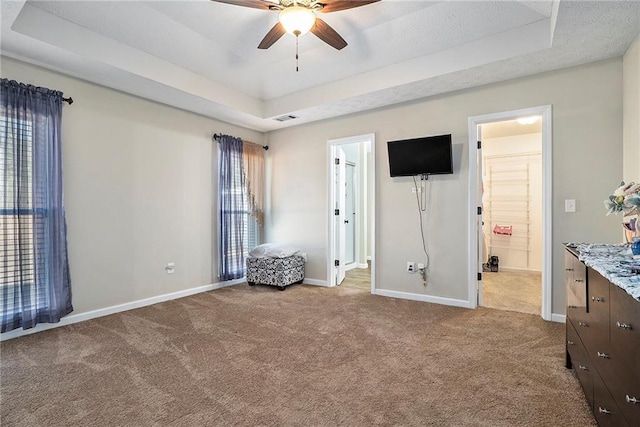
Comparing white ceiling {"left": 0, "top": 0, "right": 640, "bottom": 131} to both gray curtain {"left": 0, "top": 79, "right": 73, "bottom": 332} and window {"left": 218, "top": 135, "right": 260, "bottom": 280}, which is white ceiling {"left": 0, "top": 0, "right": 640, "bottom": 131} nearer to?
gray curtain {"left": 0, "top": 79, "right": 73, "bottom": 332}

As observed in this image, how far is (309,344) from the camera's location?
2703 mm

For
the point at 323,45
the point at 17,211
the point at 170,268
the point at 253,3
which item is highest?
the point at 323,45

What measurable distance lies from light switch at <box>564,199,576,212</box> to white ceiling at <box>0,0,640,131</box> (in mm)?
1307

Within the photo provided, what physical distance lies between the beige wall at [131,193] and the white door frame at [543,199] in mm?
3383

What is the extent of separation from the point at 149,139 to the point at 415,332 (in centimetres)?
364

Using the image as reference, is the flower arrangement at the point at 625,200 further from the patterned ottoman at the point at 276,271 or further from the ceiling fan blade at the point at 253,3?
the patterned ottoman at the point at 276,271

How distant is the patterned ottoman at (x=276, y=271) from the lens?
4.59m

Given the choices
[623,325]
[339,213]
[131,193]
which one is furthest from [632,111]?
[131,193]

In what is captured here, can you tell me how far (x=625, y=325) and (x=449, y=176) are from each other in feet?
9.23

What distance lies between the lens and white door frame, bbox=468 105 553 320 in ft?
10.7

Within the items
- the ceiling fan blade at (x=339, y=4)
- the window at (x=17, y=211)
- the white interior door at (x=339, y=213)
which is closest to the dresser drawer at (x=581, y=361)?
the ceiling fan blade at (x=339, y=4)

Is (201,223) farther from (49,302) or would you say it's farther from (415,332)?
(415,332)

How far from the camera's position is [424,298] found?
13.0 feet

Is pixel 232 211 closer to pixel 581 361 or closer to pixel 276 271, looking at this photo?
pixel 276 271
